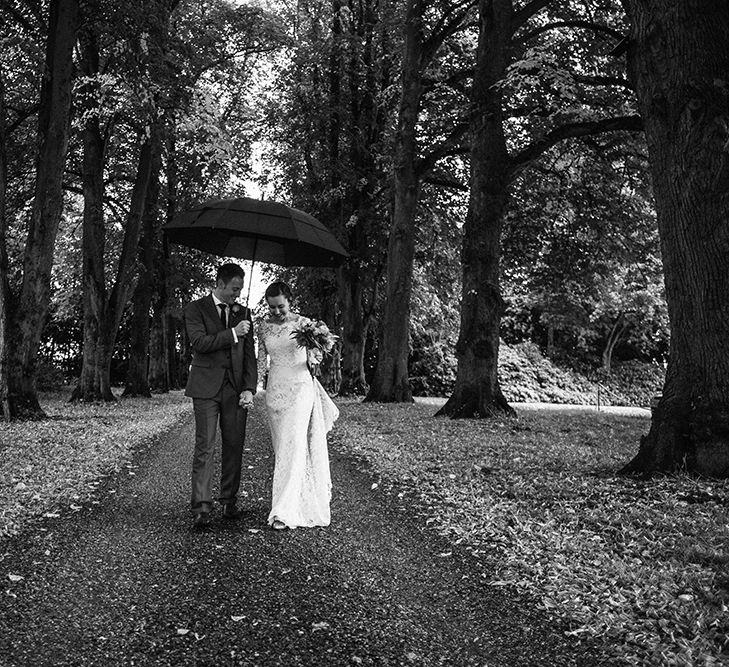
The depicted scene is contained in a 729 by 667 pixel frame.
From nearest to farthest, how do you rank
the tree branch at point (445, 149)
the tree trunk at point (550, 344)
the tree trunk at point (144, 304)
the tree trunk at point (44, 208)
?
the tree trunk at point (44, 208), the tree branch at point (445, 149), the tree trunk at point (144, 304), the tree trunk at point (550, 344)

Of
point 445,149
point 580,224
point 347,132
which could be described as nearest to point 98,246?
point 445,149

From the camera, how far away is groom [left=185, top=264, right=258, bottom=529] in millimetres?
6395

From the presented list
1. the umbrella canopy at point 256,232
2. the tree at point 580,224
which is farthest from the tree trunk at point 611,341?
the umbrella canopy at point 256,232

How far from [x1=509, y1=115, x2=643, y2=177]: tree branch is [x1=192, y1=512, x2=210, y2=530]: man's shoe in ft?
35.3

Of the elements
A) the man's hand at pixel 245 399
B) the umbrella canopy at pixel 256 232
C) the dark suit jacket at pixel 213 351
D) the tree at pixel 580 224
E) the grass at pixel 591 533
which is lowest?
the grass at pixel 591 533

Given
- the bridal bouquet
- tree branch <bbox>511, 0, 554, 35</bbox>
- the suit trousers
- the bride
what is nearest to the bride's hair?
the bride

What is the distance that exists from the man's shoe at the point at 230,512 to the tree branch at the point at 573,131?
10.4 m

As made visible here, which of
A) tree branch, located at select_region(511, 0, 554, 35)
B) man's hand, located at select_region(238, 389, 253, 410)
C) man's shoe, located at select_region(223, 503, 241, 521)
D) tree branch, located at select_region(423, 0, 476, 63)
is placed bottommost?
man's shoe, located at select_region(223, 503, 241, 521)

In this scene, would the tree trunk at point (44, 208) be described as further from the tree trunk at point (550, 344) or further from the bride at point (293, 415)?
the tree trunk at point (550, 344)

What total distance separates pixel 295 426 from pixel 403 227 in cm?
1453

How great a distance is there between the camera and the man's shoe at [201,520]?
615cm

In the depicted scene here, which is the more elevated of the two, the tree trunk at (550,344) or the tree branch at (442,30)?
the tree branch at (442,30)

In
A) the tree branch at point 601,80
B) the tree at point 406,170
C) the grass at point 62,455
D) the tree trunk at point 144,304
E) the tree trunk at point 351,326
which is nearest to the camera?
the grass at point 62,455

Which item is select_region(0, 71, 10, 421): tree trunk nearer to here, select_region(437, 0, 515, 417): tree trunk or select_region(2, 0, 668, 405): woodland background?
select_region(2, 0, 668, 405): woodland background
